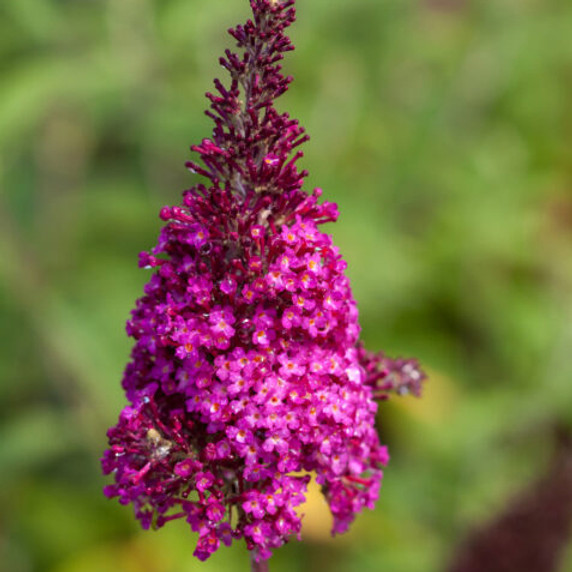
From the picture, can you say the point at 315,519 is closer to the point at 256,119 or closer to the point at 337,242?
the point at 337,242

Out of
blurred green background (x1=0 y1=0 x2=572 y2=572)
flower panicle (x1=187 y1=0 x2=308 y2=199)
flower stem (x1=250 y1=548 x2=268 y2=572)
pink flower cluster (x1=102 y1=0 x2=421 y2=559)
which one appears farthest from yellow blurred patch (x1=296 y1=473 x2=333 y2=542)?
flower panicle (x1=187 y1=0 x2=308 y2=199)

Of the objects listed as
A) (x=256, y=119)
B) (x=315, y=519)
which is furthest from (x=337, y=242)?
(x=256, y=119)

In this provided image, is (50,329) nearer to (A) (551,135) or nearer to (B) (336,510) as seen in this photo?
(B) (336,510)

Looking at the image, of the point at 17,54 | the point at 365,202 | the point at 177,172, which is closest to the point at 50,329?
the point at 177,172

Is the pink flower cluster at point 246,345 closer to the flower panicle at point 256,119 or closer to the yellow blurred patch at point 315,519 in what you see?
the flower panicle at point 256,119

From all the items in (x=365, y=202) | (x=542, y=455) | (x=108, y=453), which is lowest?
(x=108, y=453)

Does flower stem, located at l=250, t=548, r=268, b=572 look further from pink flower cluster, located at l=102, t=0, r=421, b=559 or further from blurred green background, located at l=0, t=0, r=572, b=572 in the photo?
blurred green background, located at l=0, t=0, r=572, b=572
